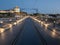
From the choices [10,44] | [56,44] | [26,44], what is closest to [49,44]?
[56,44]

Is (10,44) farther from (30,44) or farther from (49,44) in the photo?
(49,44)

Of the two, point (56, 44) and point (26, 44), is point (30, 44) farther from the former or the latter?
point (56, 44)

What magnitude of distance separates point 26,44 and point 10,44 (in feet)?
3.99

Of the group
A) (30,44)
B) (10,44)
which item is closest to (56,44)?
(30,44)

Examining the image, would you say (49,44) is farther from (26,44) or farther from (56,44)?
(26,44)

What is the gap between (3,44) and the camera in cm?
→ 1625

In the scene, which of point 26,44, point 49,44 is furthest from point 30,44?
point 49,44

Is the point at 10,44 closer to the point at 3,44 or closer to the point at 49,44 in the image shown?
the point at 3,44

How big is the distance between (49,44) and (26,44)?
172 centimetres

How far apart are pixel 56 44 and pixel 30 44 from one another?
6.46 feet

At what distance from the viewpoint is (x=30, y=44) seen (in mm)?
15969

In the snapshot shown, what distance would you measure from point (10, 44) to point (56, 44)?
133 inches

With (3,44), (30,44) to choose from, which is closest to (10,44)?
(3,44)

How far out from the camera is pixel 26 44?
1599 cm
